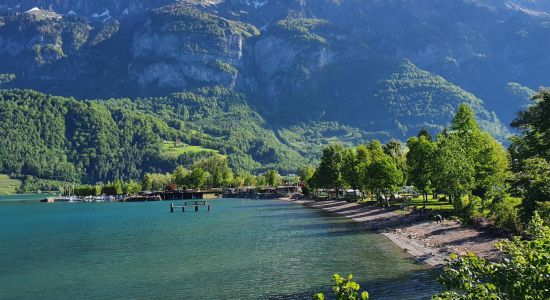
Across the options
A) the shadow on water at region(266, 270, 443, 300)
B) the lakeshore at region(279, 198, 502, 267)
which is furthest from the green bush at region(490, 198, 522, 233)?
the shadow on water at region(266, 270, 443, 300)

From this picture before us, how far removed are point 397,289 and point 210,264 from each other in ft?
81.7

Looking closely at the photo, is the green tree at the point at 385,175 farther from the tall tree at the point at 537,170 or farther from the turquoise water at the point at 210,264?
the tall tree at the point at 537,170

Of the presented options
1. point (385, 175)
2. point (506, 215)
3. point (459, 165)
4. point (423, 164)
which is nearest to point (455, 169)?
point (459, 165)

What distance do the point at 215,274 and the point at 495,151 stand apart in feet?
197

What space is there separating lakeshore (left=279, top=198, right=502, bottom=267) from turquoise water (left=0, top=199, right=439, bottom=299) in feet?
8.18

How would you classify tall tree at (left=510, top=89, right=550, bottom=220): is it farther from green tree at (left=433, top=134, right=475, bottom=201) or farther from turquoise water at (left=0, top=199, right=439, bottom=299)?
green tree at (left=433, top=134, right=475, bottom=201)

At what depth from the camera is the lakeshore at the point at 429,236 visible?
57625mm

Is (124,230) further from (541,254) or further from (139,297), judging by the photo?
(541,254)

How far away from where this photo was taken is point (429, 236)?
72062 millimetres

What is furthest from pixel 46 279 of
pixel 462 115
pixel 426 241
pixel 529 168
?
pixel 462 115

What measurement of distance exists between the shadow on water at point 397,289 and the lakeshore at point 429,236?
3242 millimetres

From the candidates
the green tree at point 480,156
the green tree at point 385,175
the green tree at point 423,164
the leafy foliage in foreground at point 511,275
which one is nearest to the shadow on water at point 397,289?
the leafy foliage in foreground at point 511,275

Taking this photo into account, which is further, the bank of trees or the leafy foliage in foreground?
the bank of trees

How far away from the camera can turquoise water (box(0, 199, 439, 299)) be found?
153ft
